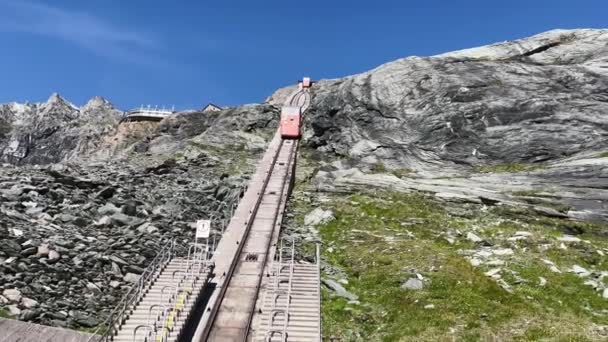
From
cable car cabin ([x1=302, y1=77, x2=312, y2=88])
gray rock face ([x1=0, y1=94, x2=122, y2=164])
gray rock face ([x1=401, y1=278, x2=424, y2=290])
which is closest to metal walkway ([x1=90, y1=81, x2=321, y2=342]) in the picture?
gray rock face ([x1=401, y1=278, x2=424, y2=290])

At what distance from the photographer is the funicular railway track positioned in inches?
831

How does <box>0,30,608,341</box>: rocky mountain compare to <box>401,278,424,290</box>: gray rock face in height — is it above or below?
above

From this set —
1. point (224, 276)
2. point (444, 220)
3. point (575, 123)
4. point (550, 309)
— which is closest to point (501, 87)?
point (575, 123)

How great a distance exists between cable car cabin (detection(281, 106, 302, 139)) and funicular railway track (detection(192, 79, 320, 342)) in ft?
70.7

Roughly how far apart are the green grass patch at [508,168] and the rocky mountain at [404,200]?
20 cm

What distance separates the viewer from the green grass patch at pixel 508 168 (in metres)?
45.2

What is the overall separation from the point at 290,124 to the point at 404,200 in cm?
2343

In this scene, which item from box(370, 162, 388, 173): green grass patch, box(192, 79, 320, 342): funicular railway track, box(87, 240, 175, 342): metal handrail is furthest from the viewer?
box(370, 162, 388, 173): green grass patch

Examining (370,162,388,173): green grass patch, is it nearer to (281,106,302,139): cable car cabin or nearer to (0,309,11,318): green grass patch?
(281,106,302,139): cable car cabin

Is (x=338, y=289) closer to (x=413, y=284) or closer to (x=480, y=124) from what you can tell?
(x=413, y=284)

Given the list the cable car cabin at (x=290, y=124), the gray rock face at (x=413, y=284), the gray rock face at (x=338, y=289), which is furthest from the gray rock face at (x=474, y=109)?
the gray rock face at (x=338, y=289)

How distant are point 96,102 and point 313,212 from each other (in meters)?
89.0

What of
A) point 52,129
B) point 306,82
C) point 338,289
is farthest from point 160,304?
point 52,129

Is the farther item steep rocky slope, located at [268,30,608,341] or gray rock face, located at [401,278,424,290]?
gray rock face, located at [401,278,424,290]
